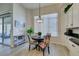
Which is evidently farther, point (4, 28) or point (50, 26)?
point (50, 26)

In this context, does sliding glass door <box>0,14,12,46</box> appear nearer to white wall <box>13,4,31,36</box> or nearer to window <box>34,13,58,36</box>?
white wall <box>13,4,31,36</box>

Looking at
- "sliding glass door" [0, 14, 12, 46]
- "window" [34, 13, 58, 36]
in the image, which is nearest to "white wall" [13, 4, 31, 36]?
"sliding glass door" [0, 14, 12, 46]

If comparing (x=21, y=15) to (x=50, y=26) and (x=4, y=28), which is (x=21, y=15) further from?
(x=50, y=26)

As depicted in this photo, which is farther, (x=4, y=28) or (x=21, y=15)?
(x=21, y=15)

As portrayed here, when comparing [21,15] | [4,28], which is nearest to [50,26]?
[21,15]

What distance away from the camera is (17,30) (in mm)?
2900

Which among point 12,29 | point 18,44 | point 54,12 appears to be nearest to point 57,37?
point 54,12

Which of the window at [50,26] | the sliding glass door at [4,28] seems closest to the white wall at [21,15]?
the sliding glass door at [4,28]

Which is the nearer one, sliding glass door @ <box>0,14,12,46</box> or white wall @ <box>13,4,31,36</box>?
sliding glass door @ <box>0,14,12,46</box>

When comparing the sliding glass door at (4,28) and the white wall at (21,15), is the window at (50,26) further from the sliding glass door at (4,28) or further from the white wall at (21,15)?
the sliding glass door at (4,28)

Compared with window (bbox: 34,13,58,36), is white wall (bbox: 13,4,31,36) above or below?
above

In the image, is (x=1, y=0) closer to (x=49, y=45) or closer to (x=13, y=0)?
(x=13, y=0)

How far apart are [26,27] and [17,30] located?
491 millimetres

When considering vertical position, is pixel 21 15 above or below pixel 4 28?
above
